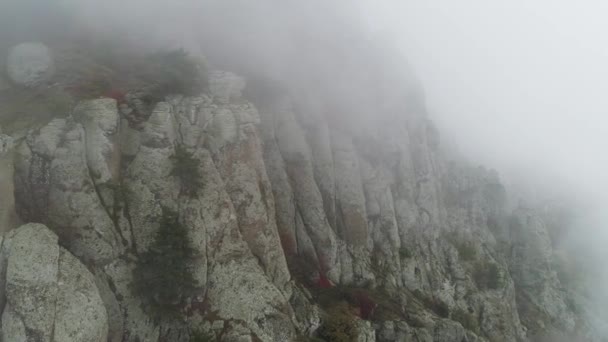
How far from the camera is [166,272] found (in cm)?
4453

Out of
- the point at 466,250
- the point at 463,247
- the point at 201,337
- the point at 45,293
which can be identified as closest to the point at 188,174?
the point at 201,337

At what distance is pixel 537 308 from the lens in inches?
3455

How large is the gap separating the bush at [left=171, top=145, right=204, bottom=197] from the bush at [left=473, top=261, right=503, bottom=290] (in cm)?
5771

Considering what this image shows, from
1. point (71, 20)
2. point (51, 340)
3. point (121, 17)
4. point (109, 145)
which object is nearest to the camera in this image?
point (51, 340)

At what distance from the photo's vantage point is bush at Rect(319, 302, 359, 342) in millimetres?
50625

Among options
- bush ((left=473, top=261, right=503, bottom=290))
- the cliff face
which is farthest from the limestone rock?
bush ((left=473, top=261, right=503, bottom=290))

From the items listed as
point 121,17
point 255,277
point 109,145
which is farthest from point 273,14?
point 255,277

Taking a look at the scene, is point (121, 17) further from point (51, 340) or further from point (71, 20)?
point (51, 340)

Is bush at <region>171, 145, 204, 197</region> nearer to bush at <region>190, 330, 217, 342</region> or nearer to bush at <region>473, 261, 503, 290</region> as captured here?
bush at <region>190, 330, 217, 342</region>

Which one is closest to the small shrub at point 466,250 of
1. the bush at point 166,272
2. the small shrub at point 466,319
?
the small shrub at point 466,319

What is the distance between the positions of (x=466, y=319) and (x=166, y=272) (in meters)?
51.5

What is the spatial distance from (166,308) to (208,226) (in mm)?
9774

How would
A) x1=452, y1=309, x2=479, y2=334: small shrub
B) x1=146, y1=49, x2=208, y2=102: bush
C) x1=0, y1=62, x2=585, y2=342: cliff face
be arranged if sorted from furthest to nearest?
x1=452, y1=309, x2=479, y2=334: small shrub
x1=146, y1=49, x2=208, y2=102: bush
x1=0, y1=62, x2=585, y2=342: cliff face

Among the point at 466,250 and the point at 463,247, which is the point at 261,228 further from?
the point at 466,250
